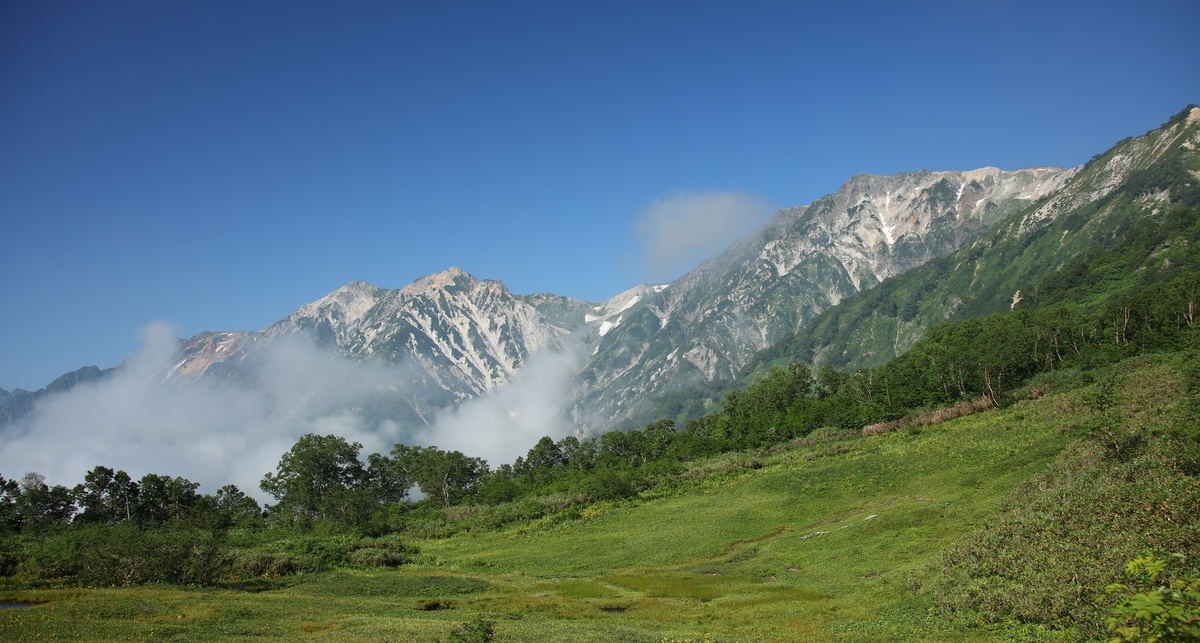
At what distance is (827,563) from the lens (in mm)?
47719

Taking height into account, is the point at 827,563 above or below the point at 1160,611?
below

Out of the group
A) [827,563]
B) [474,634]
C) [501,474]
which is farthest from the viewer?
[501,474]

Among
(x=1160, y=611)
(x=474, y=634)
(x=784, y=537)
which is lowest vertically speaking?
(x=784, y=537)

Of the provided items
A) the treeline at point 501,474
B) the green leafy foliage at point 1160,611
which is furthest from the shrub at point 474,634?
the treeline at point 501,474

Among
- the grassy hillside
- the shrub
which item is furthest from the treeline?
the shrub

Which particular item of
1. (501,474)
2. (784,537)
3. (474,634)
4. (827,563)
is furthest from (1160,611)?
(501,474)

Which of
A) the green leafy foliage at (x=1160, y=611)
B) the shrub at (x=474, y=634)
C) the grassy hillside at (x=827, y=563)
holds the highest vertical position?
the green leafy foliage at (x=1160, y=611)

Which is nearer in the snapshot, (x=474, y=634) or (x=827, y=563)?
(x=474, y=634)

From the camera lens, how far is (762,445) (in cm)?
13512

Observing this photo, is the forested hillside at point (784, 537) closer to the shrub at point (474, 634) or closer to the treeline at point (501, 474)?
the shrub at point (474, 634)

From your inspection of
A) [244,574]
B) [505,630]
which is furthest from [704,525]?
[244,574]

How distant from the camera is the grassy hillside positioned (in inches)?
1128

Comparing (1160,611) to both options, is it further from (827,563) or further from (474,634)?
(827,563)

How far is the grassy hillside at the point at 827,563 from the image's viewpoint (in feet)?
94.0
